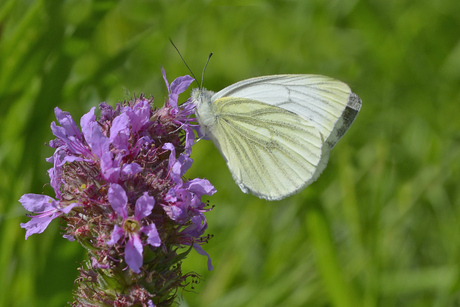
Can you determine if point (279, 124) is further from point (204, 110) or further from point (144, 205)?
point (144, 205)

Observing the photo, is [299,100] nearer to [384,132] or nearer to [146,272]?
[384,132]

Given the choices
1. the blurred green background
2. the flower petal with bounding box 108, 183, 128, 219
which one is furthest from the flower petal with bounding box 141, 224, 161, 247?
the blurred green background

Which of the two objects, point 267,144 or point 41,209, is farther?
point 267,144

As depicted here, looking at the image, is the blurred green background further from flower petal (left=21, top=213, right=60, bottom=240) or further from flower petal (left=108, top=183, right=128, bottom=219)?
flower petal (left=108, top=183, right=128, bottom=219)

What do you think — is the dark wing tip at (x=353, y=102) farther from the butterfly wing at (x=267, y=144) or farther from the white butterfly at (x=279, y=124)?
the butterfly wing at (x=267, y=144)

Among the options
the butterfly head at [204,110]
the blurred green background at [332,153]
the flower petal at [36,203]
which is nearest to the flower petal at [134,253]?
the flower petal at [36,203]

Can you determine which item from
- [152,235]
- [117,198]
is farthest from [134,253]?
[117,198]
